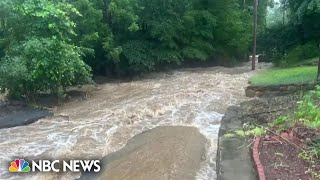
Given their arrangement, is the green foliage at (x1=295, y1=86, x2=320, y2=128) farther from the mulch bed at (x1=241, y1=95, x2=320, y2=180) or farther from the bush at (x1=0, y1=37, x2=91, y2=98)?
the bush at (x1=0, y1=37, x2=91, y2=98)

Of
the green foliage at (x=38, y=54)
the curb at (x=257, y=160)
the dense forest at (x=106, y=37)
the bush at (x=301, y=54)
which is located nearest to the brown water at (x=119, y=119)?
the curb at (x=257, y=160)

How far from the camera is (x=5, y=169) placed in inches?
290

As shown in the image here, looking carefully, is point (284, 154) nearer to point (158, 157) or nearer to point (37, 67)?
point (158, 157)

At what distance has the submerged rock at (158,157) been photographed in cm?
698

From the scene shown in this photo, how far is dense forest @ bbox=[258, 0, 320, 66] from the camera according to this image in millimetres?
17998

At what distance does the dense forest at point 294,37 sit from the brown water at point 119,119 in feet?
13.2

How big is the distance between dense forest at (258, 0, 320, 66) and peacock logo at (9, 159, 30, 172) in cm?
1280

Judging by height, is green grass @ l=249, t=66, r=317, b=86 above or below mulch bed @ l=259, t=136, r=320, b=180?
above

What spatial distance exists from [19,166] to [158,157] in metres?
2.87

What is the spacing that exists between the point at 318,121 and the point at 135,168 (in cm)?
380

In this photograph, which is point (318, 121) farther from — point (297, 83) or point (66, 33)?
point (66, 33)

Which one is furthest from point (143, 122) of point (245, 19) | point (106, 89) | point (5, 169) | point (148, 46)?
point (245, 19)

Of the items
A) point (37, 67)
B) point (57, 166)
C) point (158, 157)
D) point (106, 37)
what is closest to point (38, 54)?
point (37, 67)

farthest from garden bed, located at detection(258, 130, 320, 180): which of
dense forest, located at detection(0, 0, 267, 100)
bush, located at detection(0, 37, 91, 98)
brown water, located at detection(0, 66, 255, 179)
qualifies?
dense forest, located at detection(0, 0, 267, 100)
